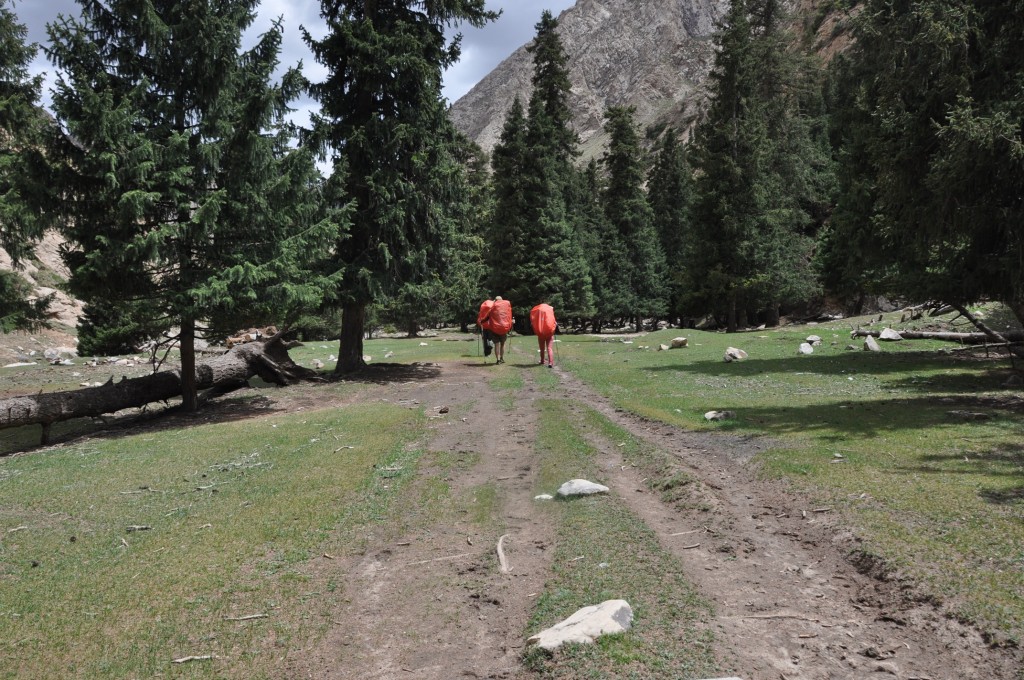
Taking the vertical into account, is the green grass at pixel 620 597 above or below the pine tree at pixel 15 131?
below

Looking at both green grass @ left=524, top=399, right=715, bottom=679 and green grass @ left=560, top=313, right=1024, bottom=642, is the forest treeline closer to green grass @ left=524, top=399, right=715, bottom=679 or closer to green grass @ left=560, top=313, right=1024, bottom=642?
green grass @ left=560, top=313, right=1024, bottom=642

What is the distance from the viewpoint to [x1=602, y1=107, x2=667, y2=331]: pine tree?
5331 cm

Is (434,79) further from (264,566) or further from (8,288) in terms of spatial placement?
(264,566)

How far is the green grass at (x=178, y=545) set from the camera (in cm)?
462

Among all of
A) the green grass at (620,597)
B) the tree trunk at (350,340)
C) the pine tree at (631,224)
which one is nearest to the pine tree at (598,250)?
the pine tree at (631,224)

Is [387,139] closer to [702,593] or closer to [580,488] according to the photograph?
[580,488]

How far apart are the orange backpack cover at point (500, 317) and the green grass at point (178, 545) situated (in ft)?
37.6

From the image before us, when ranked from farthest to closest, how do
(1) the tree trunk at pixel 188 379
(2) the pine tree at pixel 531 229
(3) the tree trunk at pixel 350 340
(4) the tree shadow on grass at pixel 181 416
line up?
(2) the pine tree at pixel 531 229 → (3) the tree trunk at pixel 350 340 → (1) the tree trunk at pixel 188 379 → (4) the tree shadow on grass at pixel 181 416

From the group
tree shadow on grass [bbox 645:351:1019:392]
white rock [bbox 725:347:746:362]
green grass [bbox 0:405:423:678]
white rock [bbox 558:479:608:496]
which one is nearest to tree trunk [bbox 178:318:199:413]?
green grass [bbox 0:405:423:678]

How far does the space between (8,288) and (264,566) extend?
58.9 ft

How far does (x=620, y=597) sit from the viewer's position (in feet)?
16.2

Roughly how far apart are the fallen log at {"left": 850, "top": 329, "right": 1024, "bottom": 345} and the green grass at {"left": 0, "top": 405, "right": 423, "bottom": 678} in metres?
18.4

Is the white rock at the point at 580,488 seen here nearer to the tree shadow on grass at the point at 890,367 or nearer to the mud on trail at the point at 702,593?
the mud on trail at the point at 702,593

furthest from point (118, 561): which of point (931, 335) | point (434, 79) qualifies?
point (931, 335)
